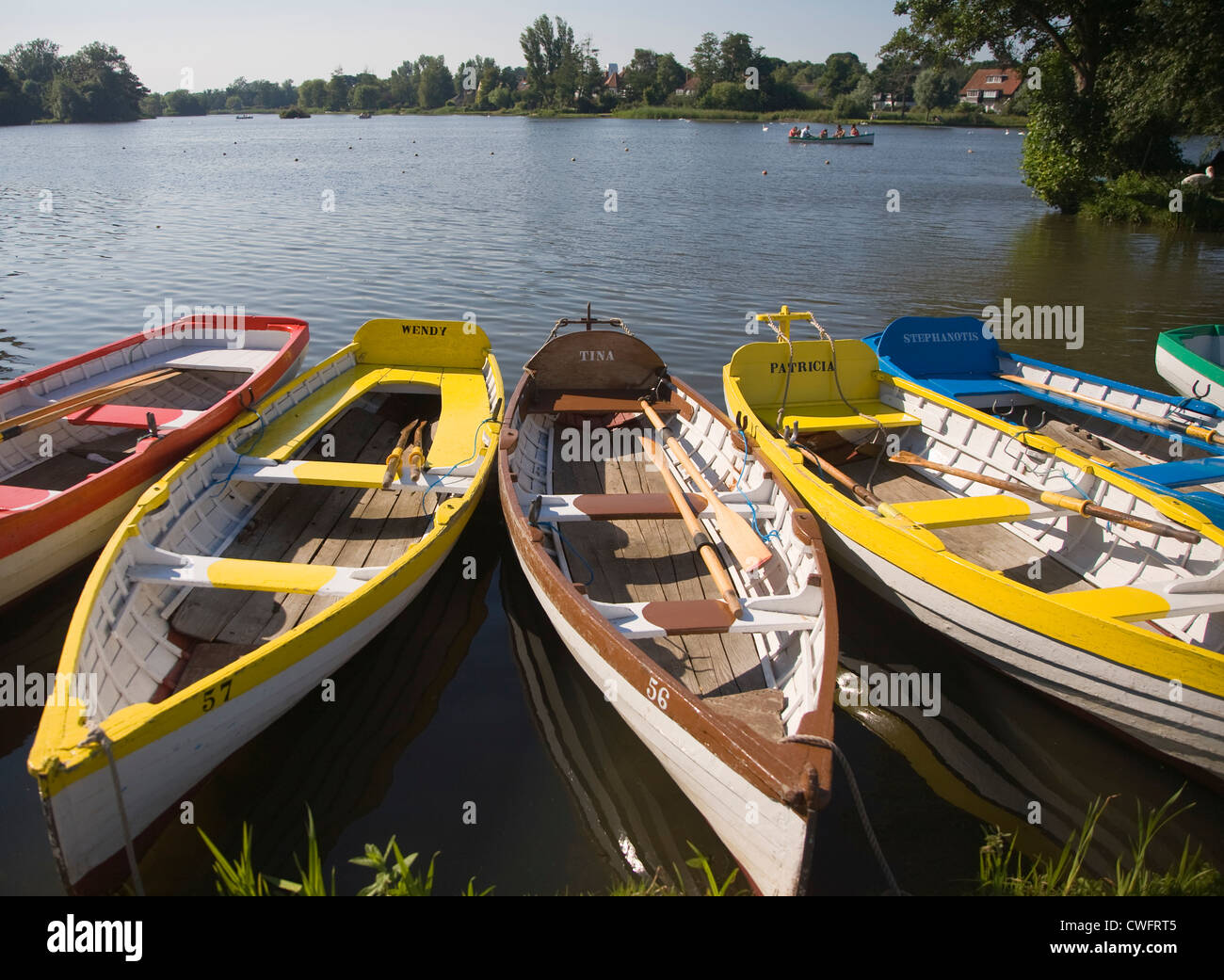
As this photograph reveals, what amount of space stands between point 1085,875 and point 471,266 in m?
19.4

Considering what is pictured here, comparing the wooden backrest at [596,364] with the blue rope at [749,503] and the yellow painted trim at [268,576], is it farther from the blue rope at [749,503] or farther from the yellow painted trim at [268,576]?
the yellow painted trim at [268,576]

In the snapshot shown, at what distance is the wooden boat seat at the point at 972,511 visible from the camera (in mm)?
6512

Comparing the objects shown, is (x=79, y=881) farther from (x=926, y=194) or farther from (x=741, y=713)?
(x=926, y=194)

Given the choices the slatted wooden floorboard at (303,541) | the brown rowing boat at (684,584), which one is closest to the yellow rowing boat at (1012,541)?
the brown rowing boat at (684,584)

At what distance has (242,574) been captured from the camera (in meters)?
5.53

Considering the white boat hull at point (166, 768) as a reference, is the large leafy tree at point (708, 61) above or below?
above

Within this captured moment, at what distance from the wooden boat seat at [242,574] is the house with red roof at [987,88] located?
12708 cm

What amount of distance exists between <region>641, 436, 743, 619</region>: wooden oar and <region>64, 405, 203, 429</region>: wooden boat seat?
5.01 metres

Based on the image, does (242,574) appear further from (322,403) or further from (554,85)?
(554,85)

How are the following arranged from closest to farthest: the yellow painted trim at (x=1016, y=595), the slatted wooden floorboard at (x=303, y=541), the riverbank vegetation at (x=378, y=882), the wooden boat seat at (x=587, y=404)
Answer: the riverbank vegetation at (x=378, y=882) → the yellow painted trim at (x=1016, y=595) → the slatted wooden floorboard at (x=303, y=541) → the wooden boat seat at (x=587, y=404)

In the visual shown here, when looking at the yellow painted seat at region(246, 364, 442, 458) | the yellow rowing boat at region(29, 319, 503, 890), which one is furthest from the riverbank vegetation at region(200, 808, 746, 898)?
the yellow painted seat at region(246, 364, 442, 458)

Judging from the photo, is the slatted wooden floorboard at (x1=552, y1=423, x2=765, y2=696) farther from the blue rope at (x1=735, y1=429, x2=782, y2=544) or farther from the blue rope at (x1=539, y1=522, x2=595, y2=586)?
the blue rope at (x1=735, y1=429, x2=782, y2=544)

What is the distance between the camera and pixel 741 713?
478 centimetres

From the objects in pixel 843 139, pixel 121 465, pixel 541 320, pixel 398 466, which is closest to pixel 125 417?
pixel 121 465
